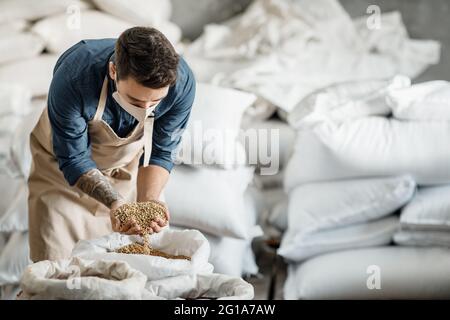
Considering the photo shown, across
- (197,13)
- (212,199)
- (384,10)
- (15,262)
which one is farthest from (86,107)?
(384,10)

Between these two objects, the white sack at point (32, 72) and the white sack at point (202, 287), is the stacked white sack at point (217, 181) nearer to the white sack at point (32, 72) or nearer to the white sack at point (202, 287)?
the white sack at point (32, 72)

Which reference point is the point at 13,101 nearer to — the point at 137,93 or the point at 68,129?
the point at 68,129

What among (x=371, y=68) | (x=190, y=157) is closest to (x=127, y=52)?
(x=190, y=157)

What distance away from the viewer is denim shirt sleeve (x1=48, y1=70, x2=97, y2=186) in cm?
132

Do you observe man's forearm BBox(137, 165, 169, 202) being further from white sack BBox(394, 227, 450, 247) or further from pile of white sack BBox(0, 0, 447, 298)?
white sack BBox(394, 227, 450, 247)

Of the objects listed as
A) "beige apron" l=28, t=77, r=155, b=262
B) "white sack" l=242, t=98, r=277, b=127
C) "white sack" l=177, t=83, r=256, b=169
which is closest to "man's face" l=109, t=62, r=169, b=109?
"beige apron" l=28, t=77, r=155, b=262

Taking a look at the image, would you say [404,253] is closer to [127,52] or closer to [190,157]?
[190,157]

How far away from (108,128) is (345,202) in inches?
25.5

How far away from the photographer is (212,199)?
177 cm

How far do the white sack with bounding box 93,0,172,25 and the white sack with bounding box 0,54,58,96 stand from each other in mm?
168

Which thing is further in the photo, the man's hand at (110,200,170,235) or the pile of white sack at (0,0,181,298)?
the pile of white sack at (0,0,181,298)

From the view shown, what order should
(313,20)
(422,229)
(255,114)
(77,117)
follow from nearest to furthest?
(77,117) → (422,229) → (255,114) → (313,20)
